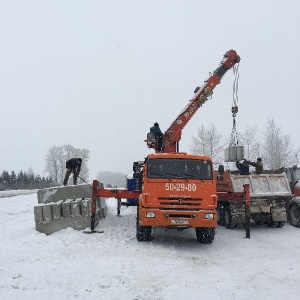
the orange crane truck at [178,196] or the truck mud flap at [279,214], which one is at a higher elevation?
the orange crane truck at [178,196]

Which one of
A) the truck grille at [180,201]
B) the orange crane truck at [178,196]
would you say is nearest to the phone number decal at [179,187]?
the orange crane truck at [178,196]

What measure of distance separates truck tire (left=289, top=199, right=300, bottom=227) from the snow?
149 centimetres

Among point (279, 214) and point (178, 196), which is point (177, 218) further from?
point (279, 214)

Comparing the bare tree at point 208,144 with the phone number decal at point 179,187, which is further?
the bare tree at point 208,144

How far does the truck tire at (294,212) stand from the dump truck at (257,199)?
0.79ft

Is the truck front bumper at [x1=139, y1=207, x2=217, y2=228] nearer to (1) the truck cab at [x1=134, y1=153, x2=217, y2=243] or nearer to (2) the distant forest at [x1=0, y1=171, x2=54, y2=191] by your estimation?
(1) the truck cab at [x1=134, y1=153, x2=217, y2=243]

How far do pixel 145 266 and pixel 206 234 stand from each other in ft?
10.6

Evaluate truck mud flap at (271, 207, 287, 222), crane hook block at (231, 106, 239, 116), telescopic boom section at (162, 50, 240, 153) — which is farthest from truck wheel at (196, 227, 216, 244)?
crane hook block at (231, 106, 239, 116)

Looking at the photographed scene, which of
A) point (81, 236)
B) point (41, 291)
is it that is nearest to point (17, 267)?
point (41, 291)

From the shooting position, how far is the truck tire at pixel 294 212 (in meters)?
13.0

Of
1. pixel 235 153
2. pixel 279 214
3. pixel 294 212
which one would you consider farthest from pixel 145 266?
pixel 235 153

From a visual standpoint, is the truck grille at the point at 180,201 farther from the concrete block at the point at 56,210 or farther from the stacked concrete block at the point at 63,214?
the concrete block at the point at 56,210

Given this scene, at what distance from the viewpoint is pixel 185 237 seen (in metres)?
11.6

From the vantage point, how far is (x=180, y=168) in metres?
10.5
